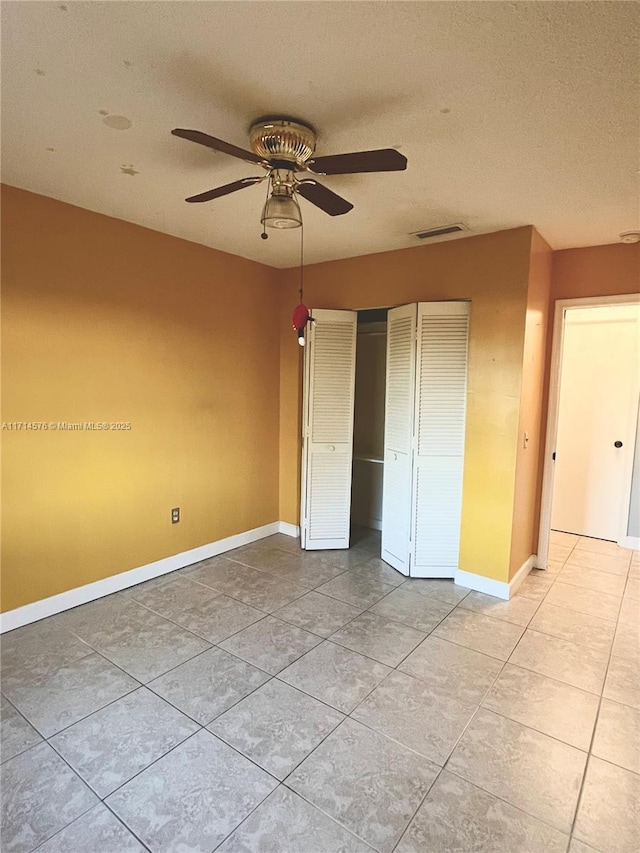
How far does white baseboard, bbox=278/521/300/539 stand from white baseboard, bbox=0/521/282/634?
0.18 m

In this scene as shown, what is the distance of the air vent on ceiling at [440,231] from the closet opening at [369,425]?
127cm

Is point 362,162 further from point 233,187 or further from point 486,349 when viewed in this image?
point 486,349

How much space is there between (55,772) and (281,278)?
12.6 ft

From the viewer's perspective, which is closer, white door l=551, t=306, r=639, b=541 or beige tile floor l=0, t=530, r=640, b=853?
beige tile floor l=0, t=530, r=640, b=853

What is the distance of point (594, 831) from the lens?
153 cm

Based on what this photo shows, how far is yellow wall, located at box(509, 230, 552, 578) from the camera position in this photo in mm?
3078

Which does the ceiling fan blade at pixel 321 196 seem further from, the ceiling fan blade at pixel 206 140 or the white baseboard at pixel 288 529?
the white baseboard at pixel 288 529

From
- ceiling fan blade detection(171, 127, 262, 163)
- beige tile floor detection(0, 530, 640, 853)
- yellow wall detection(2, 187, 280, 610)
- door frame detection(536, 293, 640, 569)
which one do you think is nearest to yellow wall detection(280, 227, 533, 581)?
beige tile floor detection(0, 530, 640, 853)

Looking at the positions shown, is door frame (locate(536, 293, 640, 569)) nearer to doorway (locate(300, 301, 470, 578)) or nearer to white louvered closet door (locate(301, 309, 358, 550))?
doorway (locate(300, 301, 470, 578))

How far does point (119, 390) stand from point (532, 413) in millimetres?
2997

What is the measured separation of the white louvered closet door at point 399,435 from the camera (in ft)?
11.2

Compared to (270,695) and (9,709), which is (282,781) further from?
(9,709)

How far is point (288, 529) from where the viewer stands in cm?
445

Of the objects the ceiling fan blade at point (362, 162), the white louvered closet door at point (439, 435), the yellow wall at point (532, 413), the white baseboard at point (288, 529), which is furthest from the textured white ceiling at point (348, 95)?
the white baseboard at point (288, 529)
